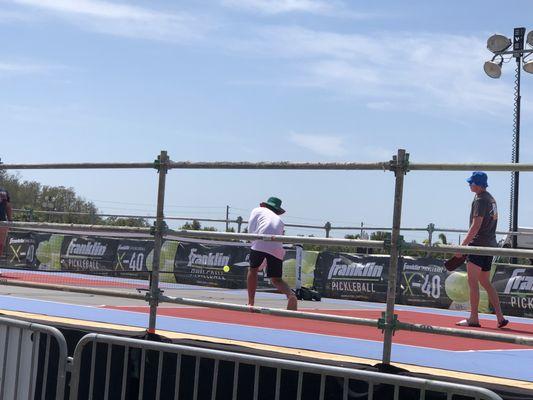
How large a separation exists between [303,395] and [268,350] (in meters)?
0.96

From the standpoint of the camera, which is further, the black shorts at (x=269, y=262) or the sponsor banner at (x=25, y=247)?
the sponsor banner at (x=25, y=247)

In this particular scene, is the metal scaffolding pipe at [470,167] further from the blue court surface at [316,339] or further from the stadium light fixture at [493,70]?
the stadium light fixture at [493,70]

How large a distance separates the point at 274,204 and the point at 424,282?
6.68 meters

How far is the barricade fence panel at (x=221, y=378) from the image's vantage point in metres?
4.32

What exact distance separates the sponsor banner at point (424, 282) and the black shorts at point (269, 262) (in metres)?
7.01

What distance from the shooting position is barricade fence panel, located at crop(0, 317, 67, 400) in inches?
223

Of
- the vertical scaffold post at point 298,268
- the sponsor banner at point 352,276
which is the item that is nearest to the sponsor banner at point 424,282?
the sponsor banner at point 352,276

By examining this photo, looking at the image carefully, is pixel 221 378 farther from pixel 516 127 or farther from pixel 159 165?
pixel 516 127

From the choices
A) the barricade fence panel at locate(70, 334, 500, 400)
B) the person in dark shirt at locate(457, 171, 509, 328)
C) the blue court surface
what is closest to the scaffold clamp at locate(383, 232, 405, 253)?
the blue court surface

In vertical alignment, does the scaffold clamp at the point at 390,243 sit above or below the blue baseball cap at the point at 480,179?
below

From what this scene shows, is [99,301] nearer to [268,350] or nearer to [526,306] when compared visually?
[268,350]

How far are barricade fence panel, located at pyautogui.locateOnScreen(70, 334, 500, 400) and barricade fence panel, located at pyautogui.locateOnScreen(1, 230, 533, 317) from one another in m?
7.80

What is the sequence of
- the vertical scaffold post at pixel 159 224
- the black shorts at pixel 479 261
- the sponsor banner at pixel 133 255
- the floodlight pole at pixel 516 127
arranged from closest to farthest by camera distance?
1. the vertical scaffold post at pixel 159 224
2. the black shorts at pixel 479 261
3. the sponsor banner at pixel 133 255
4. the floodlight pole at pixel 516 127

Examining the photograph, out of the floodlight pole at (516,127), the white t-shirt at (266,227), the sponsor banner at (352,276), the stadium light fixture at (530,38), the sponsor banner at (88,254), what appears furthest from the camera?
the floodlight pole at (516,127)
